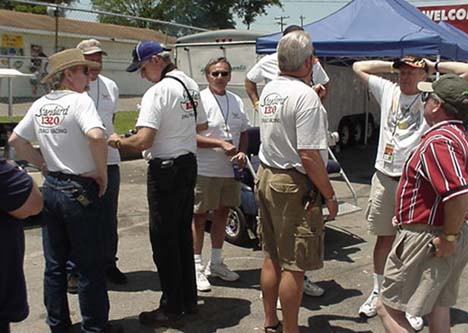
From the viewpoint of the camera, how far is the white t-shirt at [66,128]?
3.33 metres

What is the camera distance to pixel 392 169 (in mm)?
3961

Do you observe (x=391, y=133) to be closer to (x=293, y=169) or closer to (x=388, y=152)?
(x=388, y=152)

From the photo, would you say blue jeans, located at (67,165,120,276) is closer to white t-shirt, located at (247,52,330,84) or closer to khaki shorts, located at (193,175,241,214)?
khaki shorts, located at (193,175,241,214)

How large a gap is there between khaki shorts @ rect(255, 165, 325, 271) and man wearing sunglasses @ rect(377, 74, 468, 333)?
50 centimetres

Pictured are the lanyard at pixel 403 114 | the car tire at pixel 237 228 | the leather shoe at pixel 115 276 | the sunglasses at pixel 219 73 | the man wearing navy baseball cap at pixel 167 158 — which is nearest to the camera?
the man wearing navy baseball cap at pixel 167 158

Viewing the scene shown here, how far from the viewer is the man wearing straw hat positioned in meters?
3.36

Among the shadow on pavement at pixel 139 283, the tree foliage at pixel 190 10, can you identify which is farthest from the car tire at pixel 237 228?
the tree foliage at pixel 190 10

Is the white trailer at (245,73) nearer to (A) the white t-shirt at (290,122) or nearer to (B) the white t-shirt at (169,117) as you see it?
(B) the white t-shirt at (169,117)

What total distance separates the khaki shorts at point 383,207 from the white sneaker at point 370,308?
542 millimetres

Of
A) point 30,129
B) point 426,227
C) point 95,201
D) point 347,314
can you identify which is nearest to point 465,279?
point 347,314

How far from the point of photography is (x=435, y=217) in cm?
283

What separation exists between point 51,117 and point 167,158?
781 mm

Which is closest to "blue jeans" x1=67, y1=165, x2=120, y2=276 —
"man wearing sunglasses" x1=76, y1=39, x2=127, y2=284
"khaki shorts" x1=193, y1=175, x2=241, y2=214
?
"man wearing sunglasses" x1=76, y1=39, x2=127, y2=284

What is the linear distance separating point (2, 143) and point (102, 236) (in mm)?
4227
